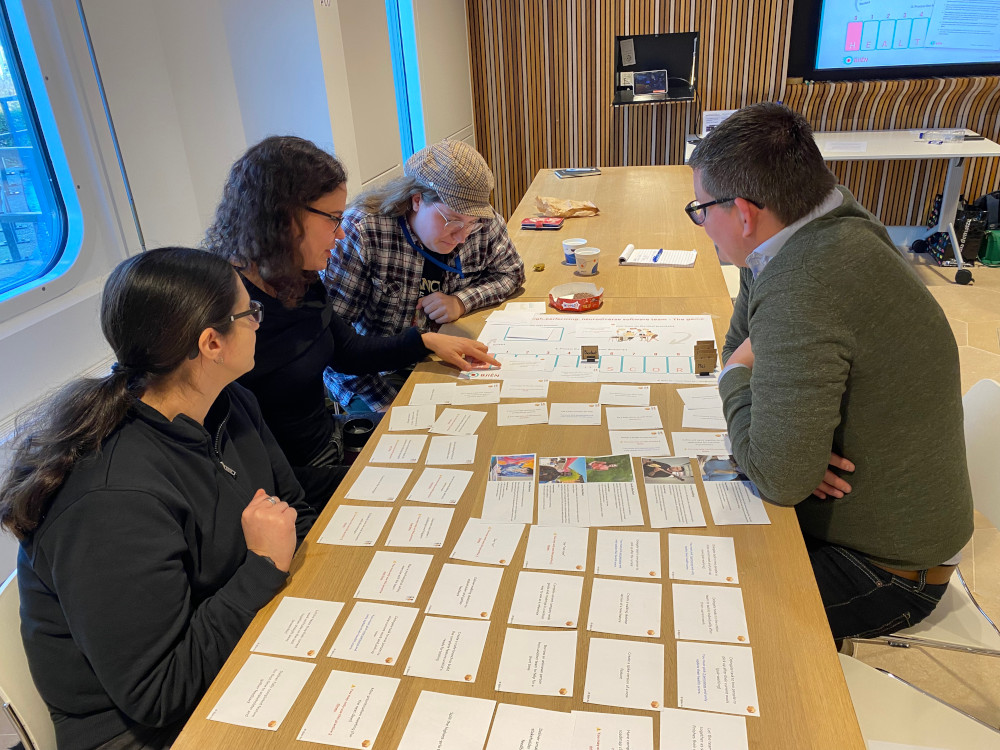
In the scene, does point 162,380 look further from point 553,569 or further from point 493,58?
point 493,58

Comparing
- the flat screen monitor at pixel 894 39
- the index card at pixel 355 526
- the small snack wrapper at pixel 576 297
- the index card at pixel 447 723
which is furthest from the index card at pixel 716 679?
the flat screen monitor at pixel 894 39

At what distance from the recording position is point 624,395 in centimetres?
179

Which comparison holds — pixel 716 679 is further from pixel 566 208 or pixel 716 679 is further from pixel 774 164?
pixel 566 208

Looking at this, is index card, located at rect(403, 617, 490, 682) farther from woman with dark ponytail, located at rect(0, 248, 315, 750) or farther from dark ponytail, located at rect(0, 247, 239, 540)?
dark ponytail, located at rect(0, 247, 239, 540)

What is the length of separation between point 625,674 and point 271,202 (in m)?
1.35

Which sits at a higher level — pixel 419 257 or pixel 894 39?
pixel 894 39

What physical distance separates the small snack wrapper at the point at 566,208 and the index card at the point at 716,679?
107 inches

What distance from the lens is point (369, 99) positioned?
3676mm

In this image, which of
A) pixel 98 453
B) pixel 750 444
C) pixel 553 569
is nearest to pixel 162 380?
pixel 98 453

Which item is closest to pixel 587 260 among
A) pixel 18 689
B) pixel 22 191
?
pixel 22 191

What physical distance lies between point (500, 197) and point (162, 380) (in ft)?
19.8

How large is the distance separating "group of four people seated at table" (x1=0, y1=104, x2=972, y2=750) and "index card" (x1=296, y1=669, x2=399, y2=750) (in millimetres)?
223

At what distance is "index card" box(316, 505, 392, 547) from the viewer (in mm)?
1311

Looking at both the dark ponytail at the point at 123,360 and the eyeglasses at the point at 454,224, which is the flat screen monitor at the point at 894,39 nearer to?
the eyeglasses at the point at 454,224
